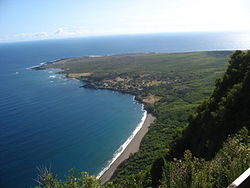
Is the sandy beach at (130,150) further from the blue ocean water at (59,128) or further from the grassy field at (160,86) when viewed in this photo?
→ the blue ocean water at (59,128)

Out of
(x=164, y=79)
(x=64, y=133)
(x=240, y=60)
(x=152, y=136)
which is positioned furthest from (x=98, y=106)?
(x=240, y=60)

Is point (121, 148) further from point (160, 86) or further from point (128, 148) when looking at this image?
point (160, 86)

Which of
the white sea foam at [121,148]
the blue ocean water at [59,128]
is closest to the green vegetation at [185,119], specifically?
the white sea foam at [121,148]

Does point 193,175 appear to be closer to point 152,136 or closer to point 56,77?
point 152,136

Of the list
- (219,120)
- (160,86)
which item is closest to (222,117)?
(219,120)

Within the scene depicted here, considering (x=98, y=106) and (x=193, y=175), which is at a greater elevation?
(x=193, y=175)
